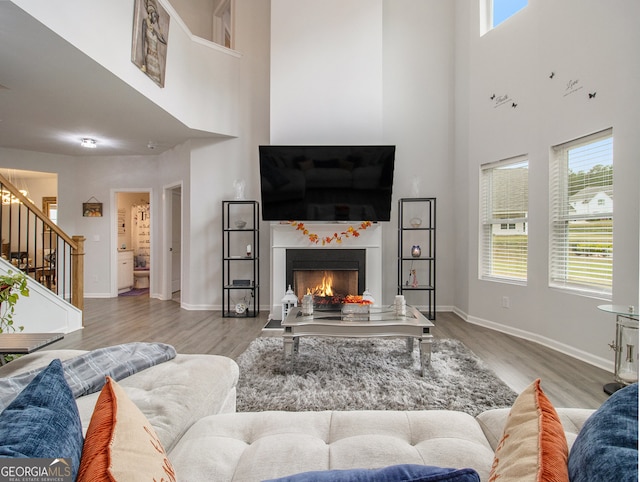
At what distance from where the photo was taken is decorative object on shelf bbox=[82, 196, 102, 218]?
259 inches

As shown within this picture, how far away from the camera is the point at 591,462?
0.61 m

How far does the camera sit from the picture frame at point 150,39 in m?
3.44

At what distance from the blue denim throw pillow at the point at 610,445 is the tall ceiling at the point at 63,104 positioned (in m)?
3.45

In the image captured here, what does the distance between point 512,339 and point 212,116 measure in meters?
4.91

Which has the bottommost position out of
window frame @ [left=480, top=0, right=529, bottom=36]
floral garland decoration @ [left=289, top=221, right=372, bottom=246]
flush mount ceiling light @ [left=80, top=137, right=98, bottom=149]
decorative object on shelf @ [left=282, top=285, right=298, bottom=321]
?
decorative object on shelf @ [left=282, top=285, right=298, bottom=321]

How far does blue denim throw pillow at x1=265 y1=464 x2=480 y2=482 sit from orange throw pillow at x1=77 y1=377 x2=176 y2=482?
26 cm

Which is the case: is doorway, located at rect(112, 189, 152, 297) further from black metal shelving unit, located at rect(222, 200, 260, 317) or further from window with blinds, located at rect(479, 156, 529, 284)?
window with blinds, located at rect(479, 156, 529, 284)

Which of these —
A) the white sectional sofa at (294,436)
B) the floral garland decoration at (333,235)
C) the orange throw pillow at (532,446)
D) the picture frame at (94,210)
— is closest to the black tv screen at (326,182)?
the floral garland decoration at (333,235)

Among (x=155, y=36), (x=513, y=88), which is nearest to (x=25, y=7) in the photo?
(x=155, y=36)

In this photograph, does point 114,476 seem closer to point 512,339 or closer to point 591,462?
point 591,462

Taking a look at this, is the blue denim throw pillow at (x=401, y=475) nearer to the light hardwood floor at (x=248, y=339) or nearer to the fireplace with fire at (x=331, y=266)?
the light hardwood floor at (x=248, y=339)

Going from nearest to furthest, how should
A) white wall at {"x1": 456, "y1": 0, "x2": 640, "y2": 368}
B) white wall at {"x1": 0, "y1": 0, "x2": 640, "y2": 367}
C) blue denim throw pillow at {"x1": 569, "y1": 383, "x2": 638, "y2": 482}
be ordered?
1. blue denim throw pillow at {"x1": 569, "y1": 383, "x2": 638, "y2": 482}
2. white wall at {"x1": 456, "y1": 0, "x2": 640, "y2": 368}
3. white wall at {"x1": 0, "y1": 0, "x2": 640, "y2": 367}

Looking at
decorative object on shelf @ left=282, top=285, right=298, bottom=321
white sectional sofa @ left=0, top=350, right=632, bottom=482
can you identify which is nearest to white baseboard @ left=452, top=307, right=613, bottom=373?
decorative object on shelf @ left=282, top=285, right=298, bottom=321

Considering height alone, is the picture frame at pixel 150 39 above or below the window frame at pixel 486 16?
below
